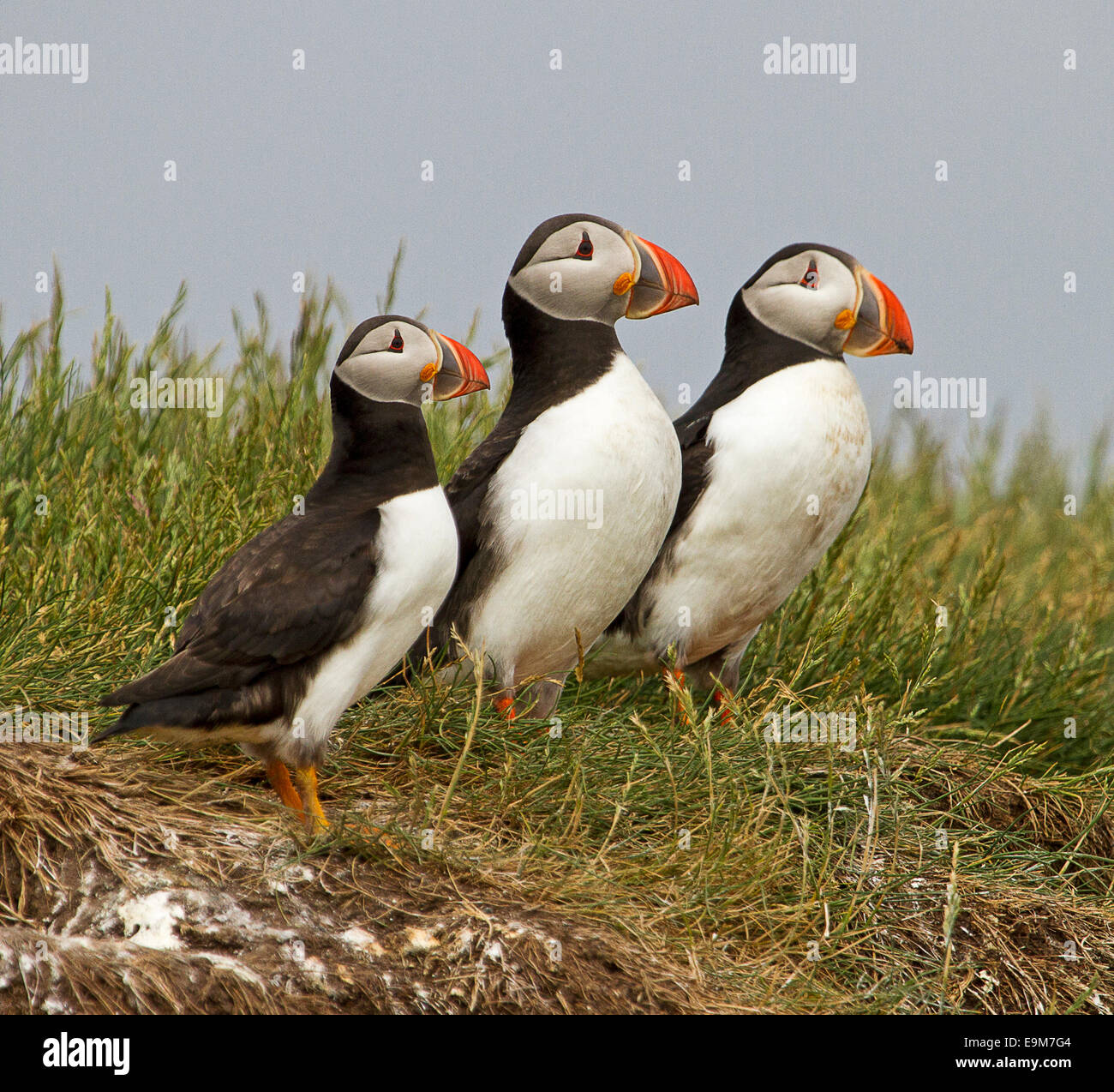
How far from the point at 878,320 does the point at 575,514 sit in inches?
64.0

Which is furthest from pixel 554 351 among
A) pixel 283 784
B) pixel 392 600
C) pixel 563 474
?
pixel 283 784

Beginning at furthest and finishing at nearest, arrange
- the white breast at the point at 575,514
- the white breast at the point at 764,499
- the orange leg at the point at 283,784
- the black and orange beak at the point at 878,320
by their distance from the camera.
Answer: the black and orange beak at the point at 878,320, the white breast at the point at 764,499, the white breast at the point at 575,514, the orange leg at the point at 283,784

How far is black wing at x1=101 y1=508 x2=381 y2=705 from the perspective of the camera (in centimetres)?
404

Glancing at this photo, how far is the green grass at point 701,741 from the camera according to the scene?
4.33m

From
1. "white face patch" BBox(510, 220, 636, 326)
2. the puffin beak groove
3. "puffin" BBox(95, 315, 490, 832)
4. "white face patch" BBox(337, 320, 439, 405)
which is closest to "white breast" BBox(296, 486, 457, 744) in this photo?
"puffin" BBox(95, 315, 490, 832)

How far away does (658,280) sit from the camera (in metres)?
5.26

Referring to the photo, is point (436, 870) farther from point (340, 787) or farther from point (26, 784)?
point (26, 784)

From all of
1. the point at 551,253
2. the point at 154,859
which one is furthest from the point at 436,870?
the point at 551,253

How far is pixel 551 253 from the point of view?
17.4 feet

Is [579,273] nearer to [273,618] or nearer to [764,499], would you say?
[764,499]

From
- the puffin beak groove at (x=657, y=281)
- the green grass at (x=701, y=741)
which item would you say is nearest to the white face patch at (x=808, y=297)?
the puffin beak groove at (x=657, y=281)

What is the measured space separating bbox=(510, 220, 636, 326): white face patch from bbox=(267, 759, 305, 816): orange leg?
6.77ft

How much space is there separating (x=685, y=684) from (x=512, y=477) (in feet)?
4.14

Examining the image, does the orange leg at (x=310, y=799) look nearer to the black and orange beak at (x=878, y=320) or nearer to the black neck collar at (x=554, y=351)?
the black neck collar at (x=554, y=351)
